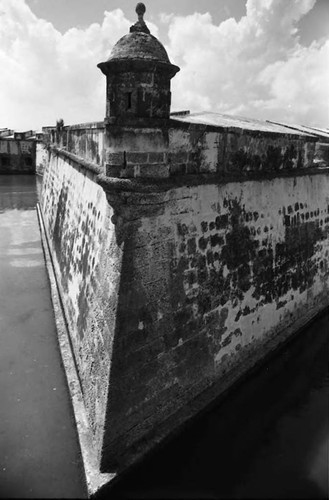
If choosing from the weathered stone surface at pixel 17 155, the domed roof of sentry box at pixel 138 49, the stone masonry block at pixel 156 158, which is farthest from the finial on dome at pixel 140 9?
the weathered stone surface at pixel 17 155

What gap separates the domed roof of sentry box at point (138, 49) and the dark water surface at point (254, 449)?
16.1 ft

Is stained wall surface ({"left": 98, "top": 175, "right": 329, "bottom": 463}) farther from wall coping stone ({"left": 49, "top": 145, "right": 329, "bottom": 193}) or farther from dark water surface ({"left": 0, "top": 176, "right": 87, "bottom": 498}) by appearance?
dark water surface ({"left": 0, "top": 176, "right": 87, "bottom": 498})

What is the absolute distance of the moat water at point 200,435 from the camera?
14.9 feet

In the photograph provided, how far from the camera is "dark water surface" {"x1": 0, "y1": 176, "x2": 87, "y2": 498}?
4457mm

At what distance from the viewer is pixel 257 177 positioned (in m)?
6.02

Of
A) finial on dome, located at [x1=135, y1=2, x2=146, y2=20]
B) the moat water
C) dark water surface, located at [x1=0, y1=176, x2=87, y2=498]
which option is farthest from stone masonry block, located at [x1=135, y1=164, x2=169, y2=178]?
dark water surface, located at [x1=0, y1=176, x2=87, y2=498]

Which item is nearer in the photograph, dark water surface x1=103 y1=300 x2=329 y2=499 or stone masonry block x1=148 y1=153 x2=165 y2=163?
stone masonry block x1=148 y1=153 x2=165 y2=163

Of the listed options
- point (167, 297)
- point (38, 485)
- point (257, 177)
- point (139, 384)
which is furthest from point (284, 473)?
point (257, 177)

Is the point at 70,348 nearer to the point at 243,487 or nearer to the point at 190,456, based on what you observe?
the point at 190,456

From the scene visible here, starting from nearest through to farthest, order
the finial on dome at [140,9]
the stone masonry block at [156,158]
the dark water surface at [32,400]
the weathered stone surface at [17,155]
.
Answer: the stone masonry block at [156,158] → the finial on dome at [140,9] → the dark water surface at [32,400] → the weathered stone surface at [17,155]

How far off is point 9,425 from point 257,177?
17.9 feet

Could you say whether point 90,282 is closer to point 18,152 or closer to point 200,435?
point 200,435

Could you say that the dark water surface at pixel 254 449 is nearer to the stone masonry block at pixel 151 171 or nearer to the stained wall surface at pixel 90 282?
the stained wall surface at pixel 90 282

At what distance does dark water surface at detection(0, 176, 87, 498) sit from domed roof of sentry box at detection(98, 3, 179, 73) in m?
4.91
